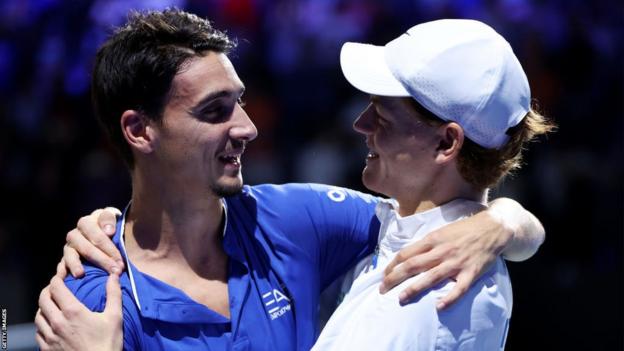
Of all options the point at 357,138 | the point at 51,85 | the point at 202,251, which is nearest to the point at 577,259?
the point at 357,138

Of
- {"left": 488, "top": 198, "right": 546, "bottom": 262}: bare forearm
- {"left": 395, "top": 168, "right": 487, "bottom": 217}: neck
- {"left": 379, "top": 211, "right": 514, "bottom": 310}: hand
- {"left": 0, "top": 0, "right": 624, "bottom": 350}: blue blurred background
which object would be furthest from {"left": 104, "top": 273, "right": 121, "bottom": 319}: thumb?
{"left": 0, "top": 0, "right": 624, "bottom": 350}: blue blurred background

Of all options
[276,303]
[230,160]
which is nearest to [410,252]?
[276,303]

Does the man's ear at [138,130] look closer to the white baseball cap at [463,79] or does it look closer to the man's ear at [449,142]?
the white baseball cap at [463,79]

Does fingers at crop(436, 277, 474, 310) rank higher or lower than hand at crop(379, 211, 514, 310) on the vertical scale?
lower

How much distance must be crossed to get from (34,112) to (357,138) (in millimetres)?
2396

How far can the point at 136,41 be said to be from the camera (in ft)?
9.36

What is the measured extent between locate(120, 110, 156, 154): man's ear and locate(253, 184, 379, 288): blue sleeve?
373 mm

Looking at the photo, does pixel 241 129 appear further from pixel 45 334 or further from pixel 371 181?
pixel 45 334

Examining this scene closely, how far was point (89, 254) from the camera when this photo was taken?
106 inches

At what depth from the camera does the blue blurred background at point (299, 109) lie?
22.5 ft

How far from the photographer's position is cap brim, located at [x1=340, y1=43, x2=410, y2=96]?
2.52 m

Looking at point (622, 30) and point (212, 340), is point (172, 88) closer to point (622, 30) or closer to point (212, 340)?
point (212, 340)

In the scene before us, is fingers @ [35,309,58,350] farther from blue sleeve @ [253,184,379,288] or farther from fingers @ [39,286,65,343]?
blue sleeve @ [253,184,379,288]

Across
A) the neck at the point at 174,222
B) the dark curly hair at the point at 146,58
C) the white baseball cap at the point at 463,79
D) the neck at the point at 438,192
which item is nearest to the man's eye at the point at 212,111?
the dark curly hair at the point at 146,58
